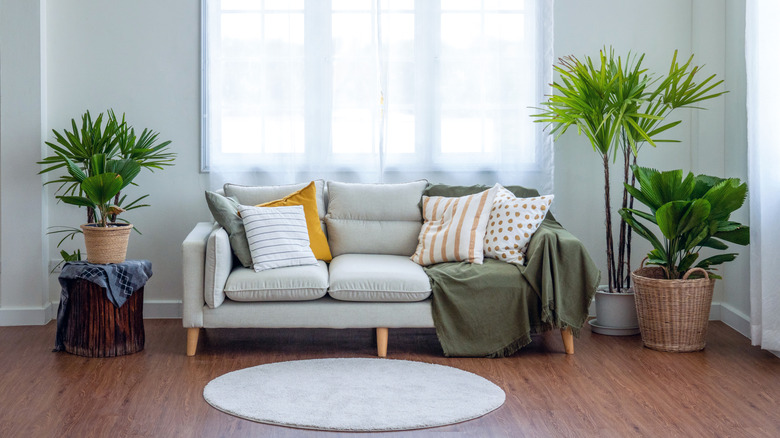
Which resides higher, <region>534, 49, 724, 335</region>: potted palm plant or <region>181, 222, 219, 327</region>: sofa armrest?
<region>534, 49, 724, 335</region>: potted palm plant

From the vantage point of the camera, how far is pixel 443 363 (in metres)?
3.71

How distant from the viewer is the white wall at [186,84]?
4.59 metres

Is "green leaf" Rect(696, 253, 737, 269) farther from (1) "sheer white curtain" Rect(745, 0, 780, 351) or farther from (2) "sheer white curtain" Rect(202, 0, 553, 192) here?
(2) "sheer white curtain" Rect(202, 0, 553, 192)

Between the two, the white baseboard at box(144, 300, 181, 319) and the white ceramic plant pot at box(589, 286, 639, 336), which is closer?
the white ceramic plant pot at box(589, 286, 639, 336)

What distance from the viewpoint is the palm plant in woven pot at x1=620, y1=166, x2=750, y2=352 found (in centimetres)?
383

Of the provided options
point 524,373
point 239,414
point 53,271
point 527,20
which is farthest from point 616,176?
point 53,271

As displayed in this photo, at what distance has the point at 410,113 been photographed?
4699mm

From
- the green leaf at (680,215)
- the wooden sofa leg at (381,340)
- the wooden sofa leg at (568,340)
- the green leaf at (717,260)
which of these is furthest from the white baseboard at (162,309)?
the green leaf at (717,260)

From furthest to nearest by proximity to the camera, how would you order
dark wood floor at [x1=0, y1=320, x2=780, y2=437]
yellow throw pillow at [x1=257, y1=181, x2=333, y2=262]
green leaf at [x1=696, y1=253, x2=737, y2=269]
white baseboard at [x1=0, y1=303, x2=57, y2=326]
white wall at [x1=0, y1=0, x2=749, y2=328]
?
white wall at [x1=0, y1=0, x2=749, y2=328] < white baseboard at [x1=0, y1=303, x2=57, y2=326] < yellow throw pillow at [x1=257, y1=181, x2=333, y2=262] < green leaf at [x1=696, y1=253, x2=737, y2=269] < dark wood floor at [x1=0, y1=320, x2=780, y2=437]

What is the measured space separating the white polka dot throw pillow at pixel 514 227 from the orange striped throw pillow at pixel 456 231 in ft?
0.17

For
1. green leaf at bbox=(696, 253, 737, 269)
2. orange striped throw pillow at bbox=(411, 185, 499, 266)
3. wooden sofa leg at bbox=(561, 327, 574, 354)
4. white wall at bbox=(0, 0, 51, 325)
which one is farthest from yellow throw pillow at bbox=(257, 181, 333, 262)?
green leaf at bbox=(696, 253, 737, 269)

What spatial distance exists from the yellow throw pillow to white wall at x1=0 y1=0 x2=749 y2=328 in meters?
0.75

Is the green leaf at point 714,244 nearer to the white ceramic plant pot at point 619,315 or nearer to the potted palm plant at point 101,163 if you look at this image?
the white ceramic plant pot at point 619,315

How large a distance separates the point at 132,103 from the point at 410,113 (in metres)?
1.67
